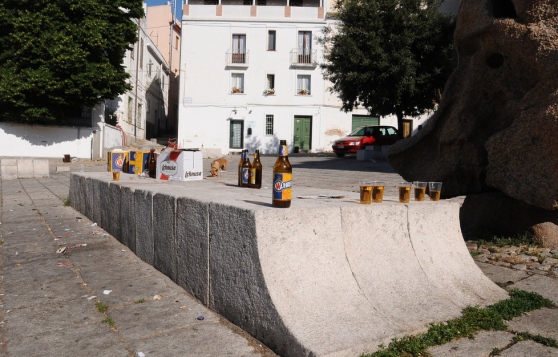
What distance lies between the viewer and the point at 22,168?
45.8 feet

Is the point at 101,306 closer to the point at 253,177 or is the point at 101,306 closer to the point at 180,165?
the point at 253,177

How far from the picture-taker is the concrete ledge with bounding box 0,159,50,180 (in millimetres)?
13656

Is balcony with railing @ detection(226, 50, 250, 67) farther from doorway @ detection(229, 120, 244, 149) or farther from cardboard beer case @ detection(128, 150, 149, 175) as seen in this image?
cardboard beer case @ detection(128, 150, 149, 175)

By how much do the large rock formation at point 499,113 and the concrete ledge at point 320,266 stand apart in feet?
4.68

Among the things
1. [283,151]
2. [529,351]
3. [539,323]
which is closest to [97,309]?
→ [283,151]

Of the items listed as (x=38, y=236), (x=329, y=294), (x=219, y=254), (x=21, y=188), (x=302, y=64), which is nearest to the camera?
(x=329, y=294)

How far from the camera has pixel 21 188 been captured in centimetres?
1109

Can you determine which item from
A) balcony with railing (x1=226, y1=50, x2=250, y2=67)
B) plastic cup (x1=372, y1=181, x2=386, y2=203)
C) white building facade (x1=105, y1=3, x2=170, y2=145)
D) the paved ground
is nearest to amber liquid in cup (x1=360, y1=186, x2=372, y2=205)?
plastic cup (x1=372, y1=181, x2=386, y2=203)

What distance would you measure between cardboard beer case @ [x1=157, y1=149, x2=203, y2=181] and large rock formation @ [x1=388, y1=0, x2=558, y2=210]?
274 cm

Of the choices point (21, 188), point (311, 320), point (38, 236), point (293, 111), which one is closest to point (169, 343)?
point (311, 320)

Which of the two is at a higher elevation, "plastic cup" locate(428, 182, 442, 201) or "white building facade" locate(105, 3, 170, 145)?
"white building facade" locate(105, 3, 170, 145)

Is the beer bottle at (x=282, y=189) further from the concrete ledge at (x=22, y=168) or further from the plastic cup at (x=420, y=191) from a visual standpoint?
the concrete ledge at (x=22, y=168)

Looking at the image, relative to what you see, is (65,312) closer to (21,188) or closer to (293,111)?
(21,188)

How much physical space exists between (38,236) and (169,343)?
3.64 metres
